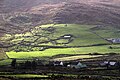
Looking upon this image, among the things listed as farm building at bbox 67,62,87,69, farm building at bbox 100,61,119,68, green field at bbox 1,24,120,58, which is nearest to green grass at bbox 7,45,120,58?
green field at bbox 1,24,120,58

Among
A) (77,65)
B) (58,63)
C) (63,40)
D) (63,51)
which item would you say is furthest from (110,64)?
(63,40)

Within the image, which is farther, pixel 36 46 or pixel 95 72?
pixel 36 46

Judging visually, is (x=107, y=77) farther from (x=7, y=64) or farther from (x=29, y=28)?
(x=29, y=28)

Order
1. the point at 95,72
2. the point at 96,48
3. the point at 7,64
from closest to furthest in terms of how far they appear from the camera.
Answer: the point at 95,72
the point at 7,64
the point at 96,48

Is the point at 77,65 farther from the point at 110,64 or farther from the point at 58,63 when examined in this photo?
the point at 110,64

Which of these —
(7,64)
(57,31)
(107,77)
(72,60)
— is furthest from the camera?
(57,31)

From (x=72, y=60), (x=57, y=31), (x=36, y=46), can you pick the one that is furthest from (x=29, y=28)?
(x=72, y=60)

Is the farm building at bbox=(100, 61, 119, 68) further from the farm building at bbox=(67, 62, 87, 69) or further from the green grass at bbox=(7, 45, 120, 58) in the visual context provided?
the green grass at bbox=(7, 45, 120, 58)

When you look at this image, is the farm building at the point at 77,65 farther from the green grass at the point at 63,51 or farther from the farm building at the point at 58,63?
the green grass at the point at 63,51
